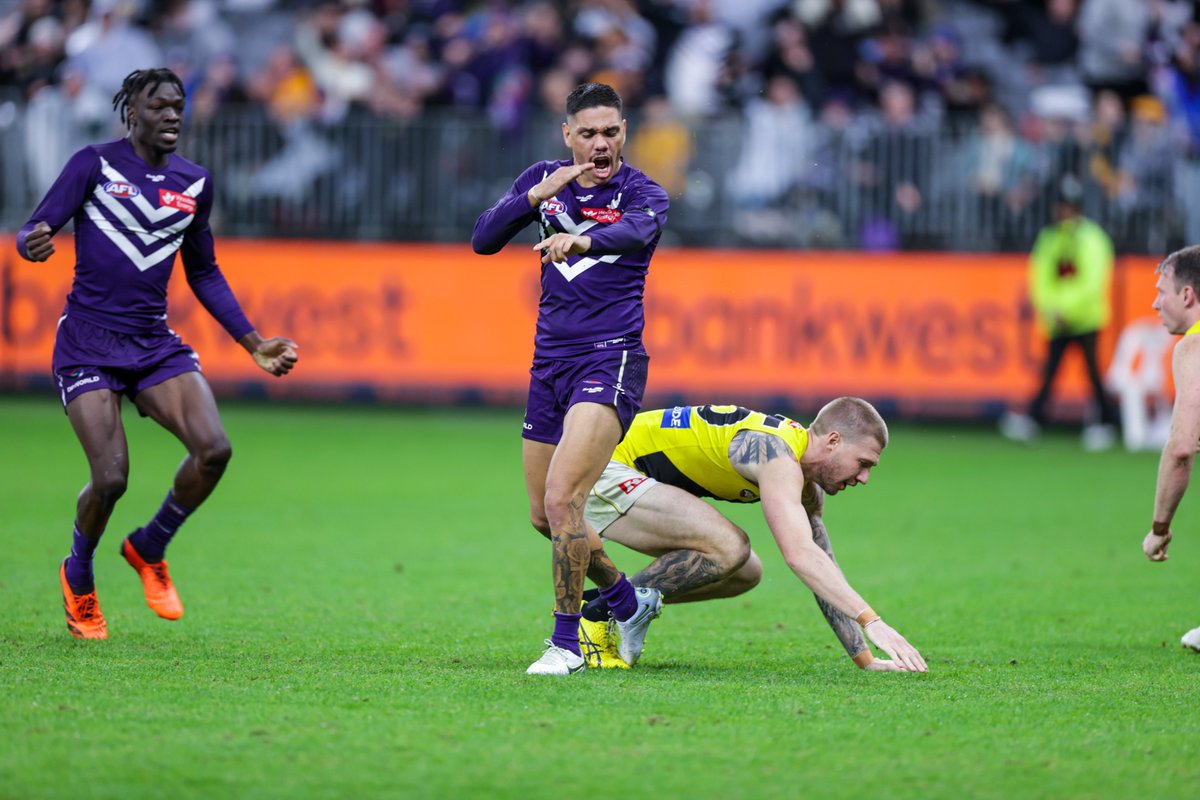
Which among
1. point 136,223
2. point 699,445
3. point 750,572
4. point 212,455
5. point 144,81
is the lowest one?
point 750,572

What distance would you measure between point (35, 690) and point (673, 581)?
2705 millimetres

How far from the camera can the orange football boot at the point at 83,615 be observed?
768 cm

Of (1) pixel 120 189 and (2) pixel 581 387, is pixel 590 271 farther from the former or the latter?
(1) pixel 120 189

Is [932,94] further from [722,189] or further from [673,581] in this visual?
[673,581]

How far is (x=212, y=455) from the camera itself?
7957 millimetres

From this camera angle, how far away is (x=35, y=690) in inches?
247

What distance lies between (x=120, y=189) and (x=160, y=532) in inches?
64.6

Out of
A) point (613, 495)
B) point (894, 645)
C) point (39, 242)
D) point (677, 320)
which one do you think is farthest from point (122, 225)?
point (677, 320)

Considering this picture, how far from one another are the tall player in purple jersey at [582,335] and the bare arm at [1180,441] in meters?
2.20

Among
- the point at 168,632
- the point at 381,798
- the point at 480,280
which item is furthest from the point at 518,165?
the point at 381,798

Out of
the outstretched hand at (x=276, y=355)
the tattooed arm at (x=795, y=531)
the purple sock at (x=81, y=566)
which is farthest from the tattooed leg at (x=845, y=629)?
the purple sock at (x=81, y=566)

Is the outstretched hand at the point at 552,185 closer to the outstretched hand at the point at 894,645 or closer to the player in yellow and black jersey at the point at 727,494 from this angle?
the player in yellow and black jersey at the point at 727,494

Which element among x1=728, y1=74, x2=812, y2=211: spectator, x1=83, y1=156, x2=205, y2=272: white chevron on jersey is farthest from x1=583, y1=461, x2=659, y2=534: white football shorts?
x1=728, y1=74, x2=812, y2=211: spectator

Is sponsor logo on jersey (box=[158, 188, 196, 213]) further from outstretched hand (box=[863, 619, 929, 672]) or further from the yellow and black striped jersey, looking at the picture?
outstretched hand (box=[863, 619, 929, 672])
